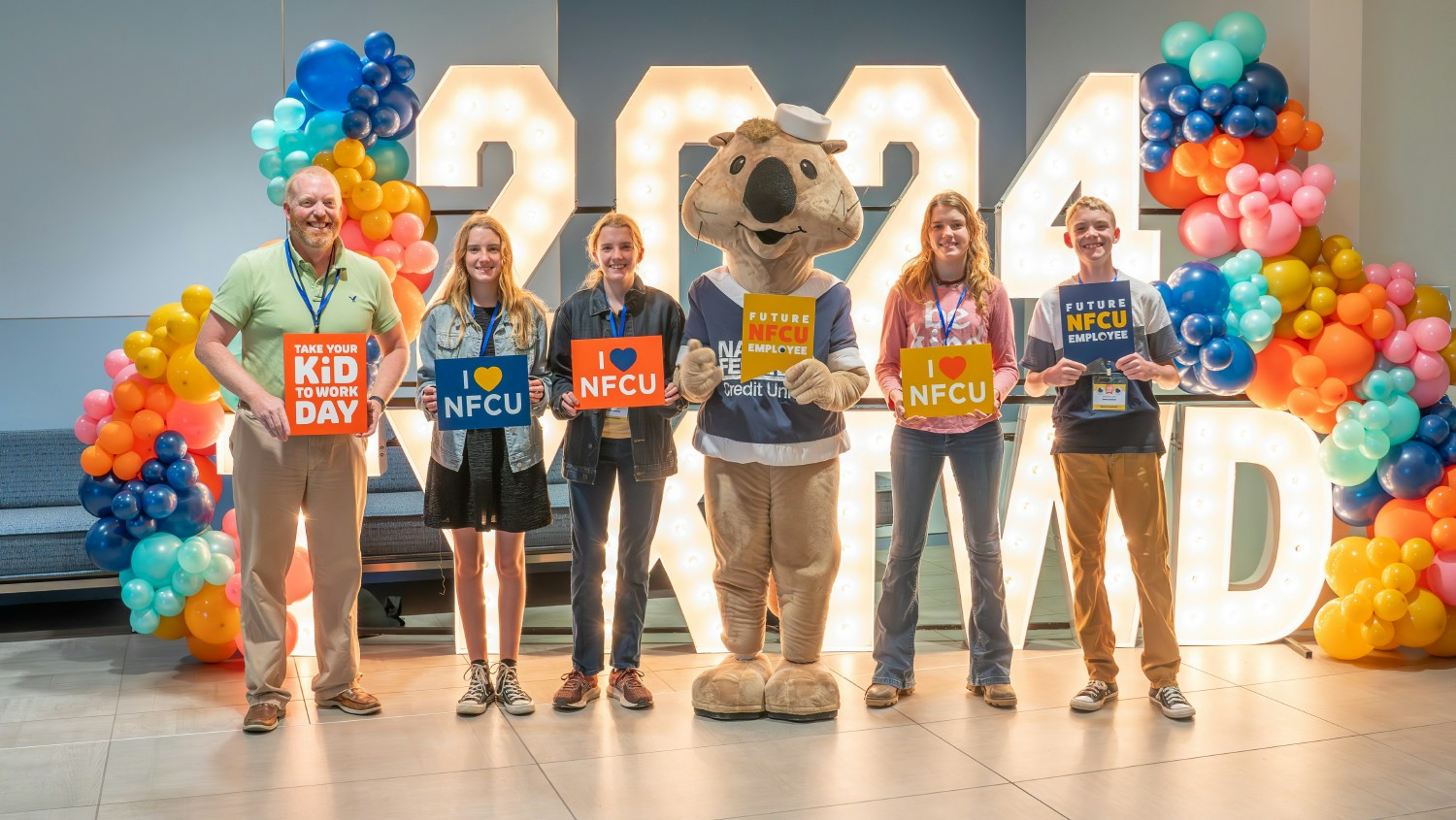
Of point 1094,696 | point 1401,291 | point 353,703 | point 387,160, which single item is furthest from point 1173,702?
point 387,160

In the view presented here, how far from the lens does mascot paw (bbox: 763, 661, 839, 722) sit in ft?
12.2

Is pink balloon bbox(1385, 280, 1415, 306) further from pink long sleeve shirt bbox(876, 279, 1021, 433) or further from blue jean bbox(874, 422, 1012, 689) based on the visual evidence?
blue jean bbox(874, 422, 1012, 689)

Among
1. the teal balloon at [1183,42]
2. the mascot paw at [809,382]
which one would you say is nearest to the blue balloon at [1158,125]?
the teal balloon at [1183,42]

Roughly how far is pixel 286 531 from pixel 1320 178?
374cm

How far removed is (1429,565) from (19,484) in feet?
19.3

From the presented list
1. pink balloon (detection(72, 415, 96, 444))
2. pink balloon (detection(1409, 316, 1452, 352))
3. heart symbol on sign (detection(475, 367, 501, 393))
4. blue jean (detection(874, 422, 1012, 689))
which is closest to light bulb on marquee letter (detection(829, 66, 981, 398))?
blue jean (detection(874, 422, 1012, 689))

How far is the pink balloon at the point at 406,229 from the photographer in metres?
4.43

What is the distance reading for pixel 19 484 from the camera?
223 inches

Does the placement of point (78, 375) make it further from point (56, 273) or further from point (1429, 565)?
point (1429, 565)

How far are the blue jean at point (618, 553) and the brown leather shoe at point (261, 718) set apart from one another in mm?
907

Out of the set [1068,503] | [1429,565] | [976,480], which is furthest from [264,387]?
[1429,565]

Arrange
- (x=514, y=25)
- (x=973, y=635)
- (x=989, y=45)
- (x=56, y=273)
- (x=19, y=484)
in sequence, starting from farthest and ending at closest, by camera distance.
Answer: (x=989, y=45), (x=514, y=25), (x=56, y=273), (x=19, y=484), (x=973, y=635)

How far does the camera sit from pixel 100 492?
445 cm

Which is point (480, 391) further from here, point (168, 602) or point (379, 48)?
point (168, 602)
